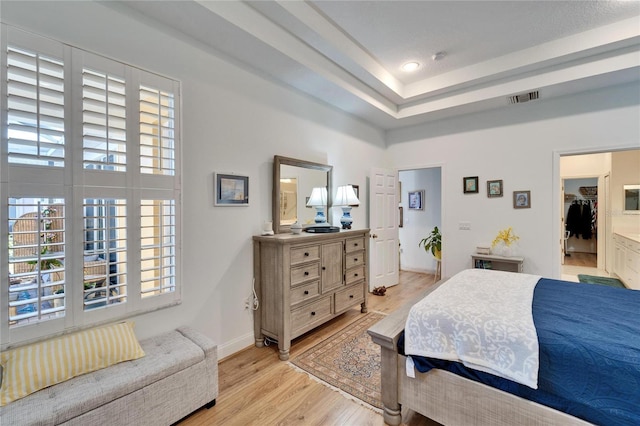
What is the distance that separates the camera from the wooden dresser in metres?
2.51

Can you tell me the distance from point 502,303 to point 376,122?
353cm

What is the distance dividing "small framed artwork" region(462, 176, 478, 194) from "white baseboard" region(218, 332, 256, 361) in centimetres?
371

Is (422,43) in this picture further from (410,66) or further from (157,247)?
(157,247)

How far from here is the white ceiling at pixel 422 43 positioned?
2.29 meters

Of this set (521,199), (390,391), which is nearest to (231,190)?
(390,391)

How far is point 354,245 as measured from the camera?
3379 millimetres

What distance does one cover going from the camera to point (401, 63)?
342 cm

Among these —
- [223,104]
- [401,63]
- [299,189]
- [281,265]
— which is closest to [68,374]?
[281,265]

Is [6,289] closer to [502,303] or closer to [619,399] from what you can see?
[502,303]

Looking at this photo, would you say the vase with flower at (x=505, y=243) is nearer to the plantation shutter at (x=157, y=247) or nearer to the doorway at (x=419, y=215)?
the doorway at (x=419, y=215)

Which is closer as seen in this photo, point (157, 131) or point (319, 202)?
point (157, 131)

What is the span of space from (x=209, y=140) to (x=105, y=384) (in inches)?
72.8

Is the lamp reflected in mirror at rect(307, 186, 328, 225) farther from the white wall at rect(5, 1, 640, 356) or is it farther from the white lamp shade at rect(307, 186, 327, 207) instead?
the white wall at rect(5, 1, 640, 356)

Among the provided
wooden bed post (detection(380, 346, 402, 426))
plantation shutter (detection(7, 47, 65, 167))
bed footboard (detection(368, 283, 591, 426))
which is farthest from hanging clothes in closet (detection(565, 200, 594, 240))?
plantation shutter (detection(7, 47, 65, 167))
